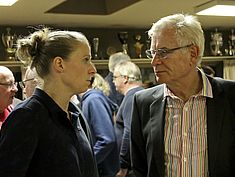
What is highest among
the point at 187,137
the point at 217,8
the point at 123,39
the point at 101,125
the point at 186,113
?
the point at 217,8

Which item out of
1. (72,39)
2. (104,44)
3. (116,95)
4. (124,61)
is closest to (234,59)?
(104,44)

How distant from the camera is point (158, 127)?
205cm

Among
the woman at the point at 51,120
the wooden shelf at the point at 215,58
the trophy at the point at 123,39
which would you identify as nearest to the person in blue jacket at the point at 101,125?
the woman at the point at 51,120

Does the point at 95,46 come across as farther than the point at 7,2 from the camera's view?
Yes

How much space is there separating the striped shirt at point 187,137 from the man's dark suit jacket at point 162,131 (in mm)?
29

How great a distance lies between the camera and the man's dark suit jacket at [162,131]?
6.34 feet

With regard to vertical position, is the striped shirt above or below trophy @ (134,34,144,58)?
below

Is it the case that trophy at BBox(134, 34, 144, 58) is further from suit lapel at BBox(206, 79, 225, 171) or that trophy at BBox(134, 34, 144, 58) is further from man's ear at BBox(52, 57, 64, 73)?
man's ear at BBox(52, 57, 64, 73)

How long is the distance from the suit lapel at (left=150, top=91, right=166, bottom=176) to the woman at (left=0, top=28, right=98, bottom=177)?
0.34 meters

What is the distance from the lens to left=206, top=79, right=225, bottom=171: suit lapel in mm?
1931

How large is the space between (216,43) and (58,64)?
565 cm

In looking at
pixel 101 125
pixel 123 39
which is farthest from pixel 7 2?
pixel 123 39

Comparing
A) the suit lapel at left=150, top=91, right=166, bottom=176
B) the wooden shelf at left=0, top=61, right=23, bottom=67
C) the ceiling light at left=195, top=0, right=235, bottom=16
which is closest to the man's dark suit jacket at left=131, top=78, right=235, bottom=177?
the suit lapel at left=150, top=91, right=166, bottom=176

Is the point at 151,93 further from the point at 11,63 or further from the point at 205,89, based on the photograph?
the point at 11,63
